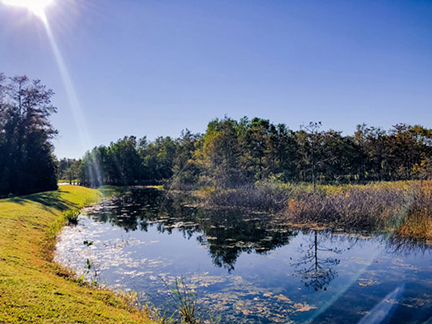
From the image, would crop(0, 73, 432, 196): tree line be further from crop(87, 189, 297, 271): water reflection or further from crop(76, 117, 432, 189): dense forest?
crop(87, 189, 297, 271): water reflection

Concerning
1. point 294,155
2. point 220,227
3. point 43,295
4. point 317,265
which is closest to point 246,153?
point 294,155

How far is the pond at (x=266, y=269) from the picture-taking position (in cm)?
793

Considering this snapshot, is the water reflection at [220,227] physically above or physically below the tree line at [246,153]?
below

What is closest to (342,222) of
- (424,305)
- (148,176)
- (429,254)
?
(429,254)

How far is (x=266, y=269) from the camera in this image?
11.4m

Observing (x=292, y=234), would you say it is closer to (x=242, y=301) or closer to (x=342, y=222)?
(x=342, y=222)

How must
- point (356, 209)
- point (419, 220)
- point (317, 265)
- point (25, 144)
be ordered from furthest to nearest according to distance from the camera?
point (25, 144) < point (356, 209) < point (419, 220) < point (317, 265)

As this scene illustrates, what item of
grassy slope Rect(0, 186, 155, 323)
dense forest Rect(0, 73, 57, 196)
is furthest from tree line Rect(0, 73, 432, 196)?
grassy slope Rect(0, 186, 155, 323)

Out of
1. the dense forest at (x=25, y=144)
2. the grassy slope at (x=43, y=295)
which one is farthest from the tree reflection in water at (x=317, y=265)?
the dense forest at (x=25, y=144)

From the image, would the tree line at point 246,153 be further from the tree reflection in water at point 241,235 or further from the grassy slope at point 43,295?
the grassy slope at point 43,295

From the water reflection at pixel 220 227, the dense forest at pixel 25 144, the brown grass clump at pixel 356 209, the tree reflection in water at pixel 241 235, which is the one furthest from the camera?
the dense forest at pixel 25 144

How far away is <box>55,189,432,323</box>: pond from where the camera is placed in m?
7.93

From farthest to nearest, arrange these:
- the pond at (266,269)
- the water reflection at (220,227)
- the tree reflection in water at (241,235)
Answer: the water reflection at (220,227)
the tree reflection in water at (241,235)
the pond at (266,269)

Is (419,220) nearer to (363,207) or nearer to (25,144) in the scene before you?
(363,207)
